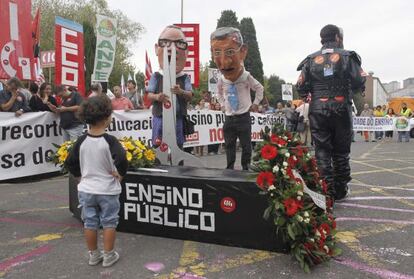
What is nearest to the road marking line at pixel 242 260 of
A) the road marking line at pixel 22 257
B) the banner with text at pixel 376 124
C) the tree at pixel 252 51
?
the road marking line at pixel 22 257

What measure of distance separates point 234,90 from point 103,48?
598 centimetres

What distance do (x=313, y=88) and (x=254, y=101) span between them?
0.77 m

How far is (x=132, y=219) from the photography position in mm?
4004

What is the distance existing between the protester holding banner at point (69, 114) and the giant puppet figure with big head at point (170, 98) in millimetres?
2988

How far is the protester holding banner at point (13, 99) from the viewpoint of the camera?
7352mm

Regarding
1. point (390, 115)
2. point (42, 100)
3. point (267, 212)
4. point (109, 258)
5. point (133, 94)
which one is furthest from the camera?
point (390, 115)

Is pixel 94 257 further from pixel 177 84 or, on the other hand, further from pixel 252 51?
pixel 252 51

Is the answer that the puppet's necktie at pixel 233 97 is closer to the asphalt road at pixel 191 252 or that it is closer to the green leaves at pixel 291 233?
the asphalt road at pixel 191 252

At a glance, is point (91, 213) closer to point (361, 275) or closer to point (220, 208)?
point (220, 208)

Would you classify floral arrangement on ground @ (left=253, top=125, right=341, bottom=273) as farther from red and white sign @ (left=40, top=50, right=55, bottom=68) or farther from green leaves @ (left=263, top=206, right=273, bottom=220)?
red and white sign @ (left=40, top=50, right=55, bottom=68)

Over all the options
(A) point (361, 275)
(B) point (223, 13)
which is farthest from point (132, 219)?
(B) point (223, 13)

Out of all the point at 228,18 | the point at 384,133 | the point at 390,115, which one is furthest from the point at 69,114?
the point at 228,18

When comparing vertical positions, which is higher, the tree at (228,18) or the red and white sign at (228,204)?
the tree at (228,18)

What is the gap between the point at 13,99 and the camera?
743 centimetres
